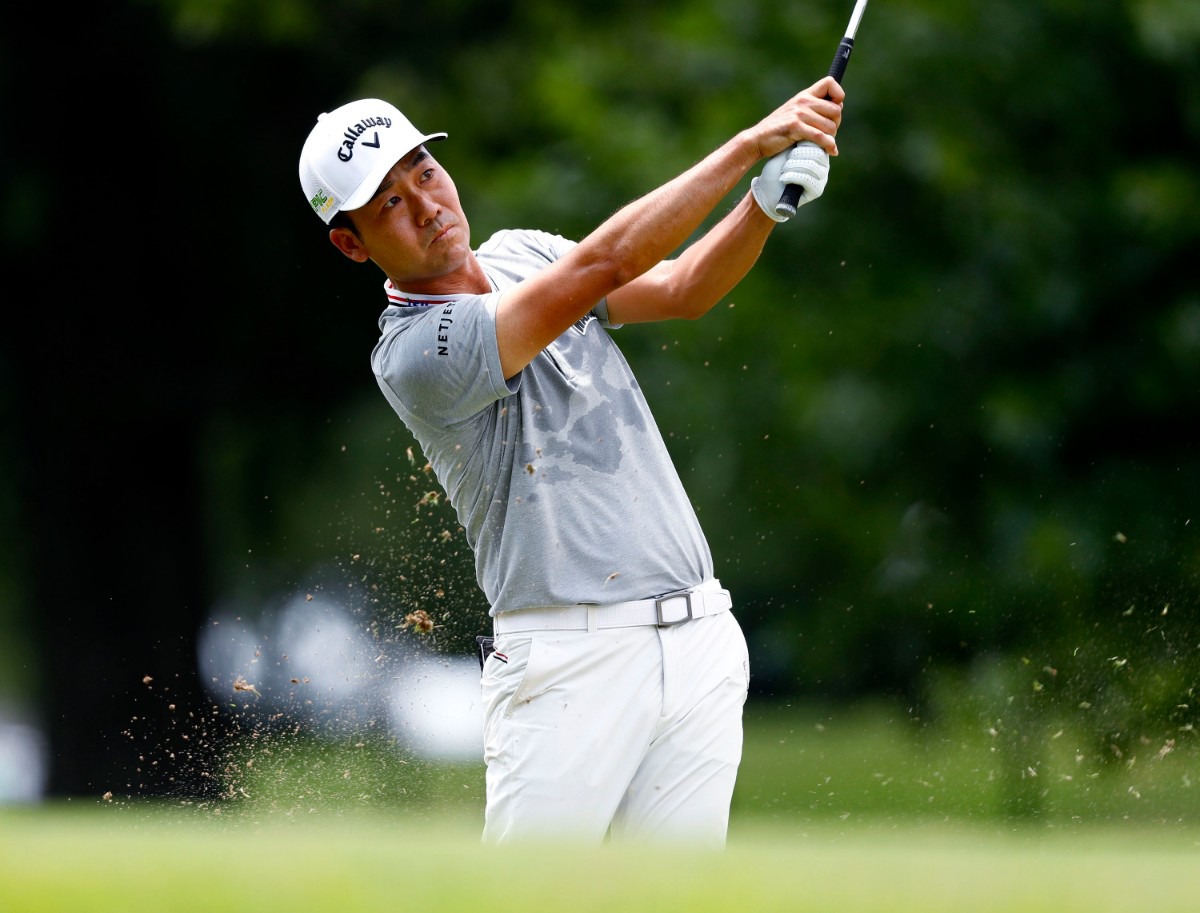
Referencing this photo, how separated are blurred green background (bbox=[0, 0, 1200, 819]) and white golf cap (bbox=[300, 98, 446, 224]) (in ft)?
6.75

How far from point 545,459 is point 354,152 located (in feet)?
2.84

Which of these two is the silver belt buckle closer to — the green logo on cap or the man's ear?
the man's ear

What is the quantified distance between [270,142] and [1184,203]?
705 cm

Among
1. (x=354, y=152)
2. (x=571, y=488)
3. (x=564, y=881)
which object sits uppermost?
(x=354, y=152)

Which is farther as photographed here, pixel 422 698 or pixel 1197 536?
pixel 1197 536

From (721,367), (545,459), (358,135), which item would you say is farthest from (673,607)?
(721,367)

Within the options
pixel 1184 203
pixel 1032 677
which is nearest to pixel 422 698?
pixel 1032 677

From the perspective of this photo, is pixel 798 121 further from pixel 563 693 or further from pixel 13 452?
pixel 13 452

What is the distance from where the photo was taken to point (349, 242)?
455 centimetres

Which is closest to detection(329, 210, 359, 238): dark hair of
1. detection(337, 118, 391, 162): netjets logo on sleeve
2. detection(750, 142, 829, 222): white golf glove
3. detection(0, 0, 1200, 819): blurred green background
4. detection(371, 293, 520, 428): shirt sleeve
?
detection(337, 118, 391, 162): netjets logo on sleeve

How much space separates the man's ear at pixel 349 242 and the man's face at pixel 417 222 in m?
0.09

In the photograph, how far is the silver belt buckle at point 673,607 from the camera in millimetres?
4191

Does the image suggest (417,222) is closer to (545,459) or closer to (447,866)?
(545,459)

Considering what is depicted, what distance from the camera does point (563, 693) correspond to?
415 centimetres
